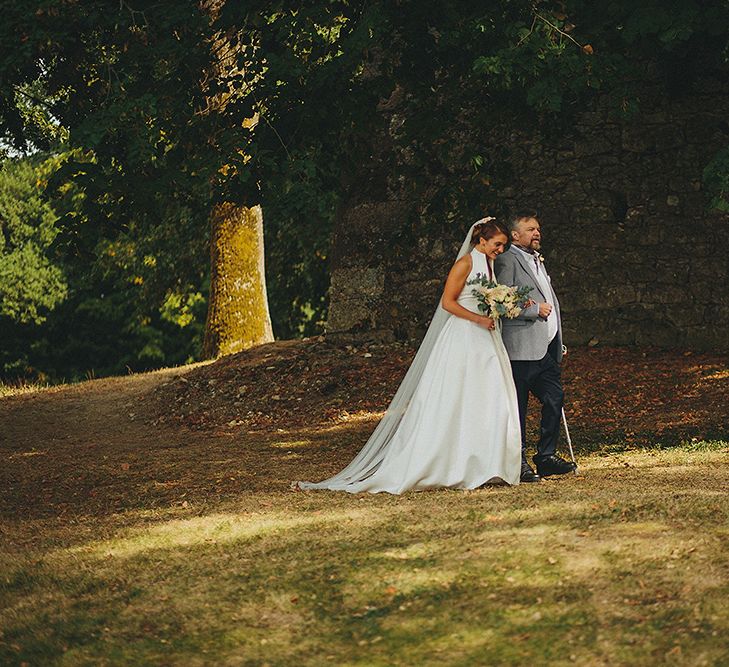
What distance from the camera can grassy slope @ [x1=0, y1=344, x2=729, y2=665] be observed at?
466cm

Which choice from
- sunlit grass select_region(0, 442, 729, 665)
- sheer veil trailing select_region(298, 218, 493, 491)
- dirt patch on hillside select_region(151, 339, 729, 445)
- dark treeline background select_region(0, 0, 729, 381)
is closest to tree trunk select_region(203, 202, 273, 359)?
dirt patch on hillside select_region(151, 339, 729, 445)

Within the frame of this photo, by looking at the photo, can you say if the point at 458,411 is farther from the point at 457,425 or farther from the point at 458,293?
the point at 458,293

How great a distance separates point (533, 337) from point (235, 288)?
12.9m

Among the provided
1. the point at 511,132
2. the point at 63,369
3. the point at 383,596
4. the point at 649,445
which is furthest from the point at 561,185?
the point at 63,369

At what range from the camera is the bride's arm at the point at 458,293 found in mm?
8281

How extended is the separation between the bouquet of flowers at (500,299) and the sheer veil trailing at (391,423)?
0.34m

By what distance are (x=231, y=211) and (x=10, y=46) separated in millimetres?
11418

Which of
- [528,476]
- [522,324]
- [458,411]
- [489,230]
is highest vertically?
[489,230]

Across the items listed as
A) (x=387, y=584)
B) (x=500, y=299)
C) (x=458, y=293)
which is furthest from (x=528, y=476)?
(x=387, y=584)

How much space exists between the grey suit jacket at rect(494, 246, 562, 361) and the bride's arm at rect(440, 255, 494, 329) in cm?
21

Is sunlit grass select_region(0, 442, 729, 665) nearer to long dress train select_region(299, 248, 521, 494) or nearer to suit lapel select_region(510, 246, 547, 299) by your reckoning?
long dress train select_region(299, 248, 521, 494)

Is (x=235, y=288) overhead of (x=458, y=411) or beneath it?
overhead

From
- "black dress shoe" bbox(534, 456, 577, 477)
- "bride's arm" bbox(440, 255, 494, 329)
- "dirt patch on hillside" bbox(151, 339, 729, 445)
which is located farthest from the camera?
"dirt patch on hillside" bbox(151, 339, 729, 445)

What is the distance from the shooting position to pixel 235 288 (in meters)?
20.7
